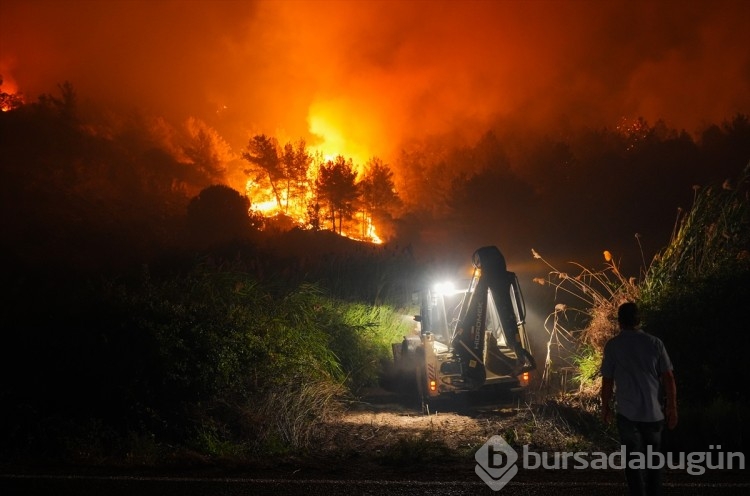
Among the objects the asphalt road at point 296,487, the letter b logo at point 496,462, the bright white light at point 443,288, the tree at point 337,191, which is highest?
the tree at point 337,191

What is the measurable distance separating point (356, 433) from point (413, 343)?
4.02 m

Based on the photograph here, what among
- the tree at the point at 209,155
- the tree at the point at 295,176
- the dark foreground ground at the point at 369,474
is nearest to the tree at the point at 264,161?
the tree at the point at 295,176

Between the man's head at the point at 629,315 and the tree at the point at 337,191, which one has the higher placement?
the tree at the point at 337,191

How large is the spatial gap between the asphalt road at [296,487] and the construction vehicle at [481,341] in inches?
172

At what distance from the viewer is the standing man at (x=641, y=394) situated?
4770 mm

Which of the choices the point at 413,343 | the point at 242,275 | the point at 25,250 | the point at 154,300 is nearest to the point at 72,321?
the point at 154,300

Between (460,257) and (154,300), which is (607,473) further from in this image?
(460,257)

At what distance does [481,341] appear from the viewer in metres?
10.2

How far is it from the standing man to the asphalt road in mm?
746

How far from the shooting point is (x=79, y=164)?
137 feet

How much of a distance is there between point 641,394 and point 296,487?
3544mm

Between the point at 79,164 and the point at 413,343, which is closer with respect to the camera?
the point at 413,343

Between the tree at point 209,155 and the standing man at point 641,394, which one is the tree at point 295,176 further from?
the standing man at point 641,394

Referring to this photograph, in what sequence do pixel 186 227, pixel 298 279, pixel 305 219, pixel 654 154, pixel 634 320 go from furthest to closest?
pixel 305 219 → pixel 654 154 → pixel 186 227 → pixel 298 279 → pixel 634 320
